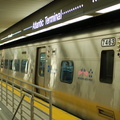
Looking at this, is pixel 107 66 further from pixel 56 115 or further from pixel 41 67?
pixel 41 67

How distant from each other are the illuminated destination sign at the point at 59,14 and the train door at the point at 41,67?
886 mm

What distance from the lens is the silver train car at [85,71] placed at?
13.1 ft

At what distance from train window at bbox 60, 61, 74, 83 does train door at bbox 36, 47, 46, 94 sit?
136cm

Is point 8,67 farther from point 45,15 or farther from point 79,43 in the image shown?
point 79,43

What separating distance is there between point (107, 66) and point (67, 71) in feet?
5.27

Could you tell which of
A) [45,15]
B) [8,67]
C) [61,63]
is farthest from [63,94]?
[8,67]

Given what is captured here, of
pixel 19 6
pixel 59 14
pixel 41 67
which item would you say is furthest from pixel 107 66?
pixel 41 67

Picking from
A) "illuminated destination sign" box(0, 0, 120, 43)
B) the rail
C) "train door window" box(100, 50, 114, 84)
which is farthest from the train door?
"train door window" box(100, 50, 114, 84)

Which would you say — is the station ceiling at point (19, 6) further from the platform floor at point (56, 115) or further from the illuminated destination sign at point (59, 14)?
the platform floor at point (56, 115)

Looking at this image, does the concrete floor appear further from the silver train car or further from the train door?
the train door

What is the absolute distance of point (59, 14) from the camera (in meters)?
5.14

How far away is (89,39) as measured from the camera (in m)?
4.70

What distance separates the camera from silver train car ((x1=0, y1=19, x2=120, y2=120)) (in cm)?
401

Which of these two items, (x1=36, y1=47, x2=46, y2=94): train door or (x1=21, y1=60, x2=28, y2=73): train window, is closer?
(x1=36, y1=47, x2=46, y2=94): train door
